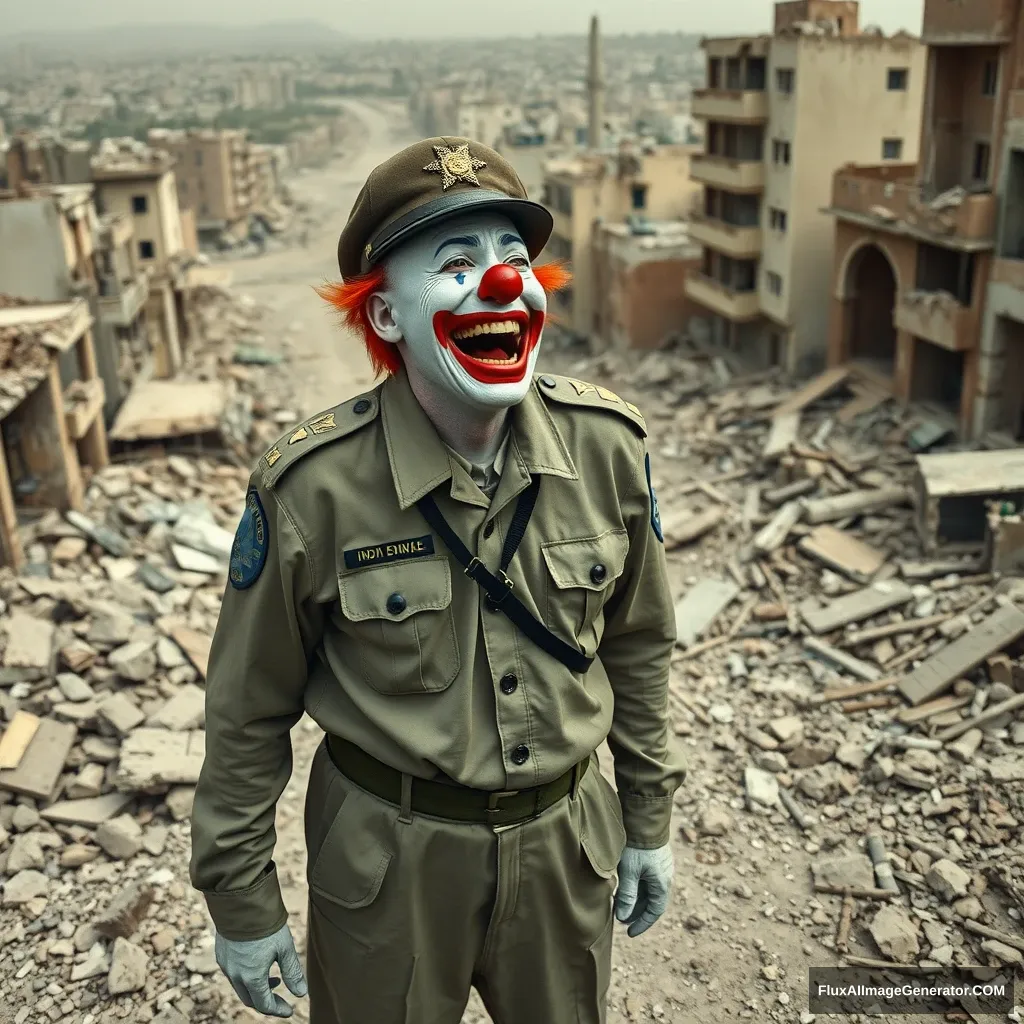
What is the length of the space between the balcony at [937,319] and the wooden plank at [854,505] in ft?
11.8

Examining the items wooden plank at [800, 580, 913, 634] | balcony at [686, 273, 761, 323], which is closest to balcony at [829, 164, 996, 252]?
balcony at [686, 273, 761, 323]

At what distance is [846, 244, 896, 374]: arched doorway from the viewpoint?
23.2m

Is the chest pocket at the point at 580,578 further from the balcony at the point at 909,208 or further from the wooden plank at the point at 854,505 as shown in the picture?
the balcony at the point at 909,208

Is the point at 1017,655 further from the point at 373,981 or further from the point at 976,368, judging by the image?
the point at 373,981

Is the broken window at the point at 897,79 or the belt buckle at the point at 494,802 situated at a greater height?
the broken window at the point at 897,79

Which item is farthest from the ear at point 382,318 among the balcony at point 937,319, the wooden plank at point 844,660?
the balcony at point 937,319

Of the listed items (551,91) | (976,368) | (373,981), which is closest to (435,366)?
(373,981)

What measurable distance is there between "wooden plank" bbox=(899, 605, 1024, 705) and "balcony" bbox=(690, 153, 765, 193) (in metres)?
16.8

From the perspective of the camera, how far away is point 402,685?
3.44 metres

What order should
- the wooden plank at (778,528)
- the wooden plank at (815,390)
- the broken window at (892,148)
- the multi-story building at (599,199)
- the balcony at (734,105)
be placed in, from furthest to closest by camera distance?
the multi-story building at (599,199) → the broken window at (892,148) → the balcony at (734,105) → the wooden plank at (815,390) → the wooden plank at (778,528)

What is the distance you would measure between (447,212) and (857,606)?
11075 millimetres

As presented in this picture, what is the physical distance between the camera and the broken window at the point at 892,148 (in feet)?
82.3

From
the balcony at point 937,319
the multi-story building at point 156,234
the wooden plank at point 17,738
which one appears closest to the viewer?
the wooden plank at point 17,738

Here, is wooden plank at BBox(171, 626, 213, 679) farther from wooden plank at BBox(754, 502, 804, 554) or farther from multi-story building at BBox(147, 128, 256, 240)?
multi-story building at BBox(147, 128, 256, 240)
